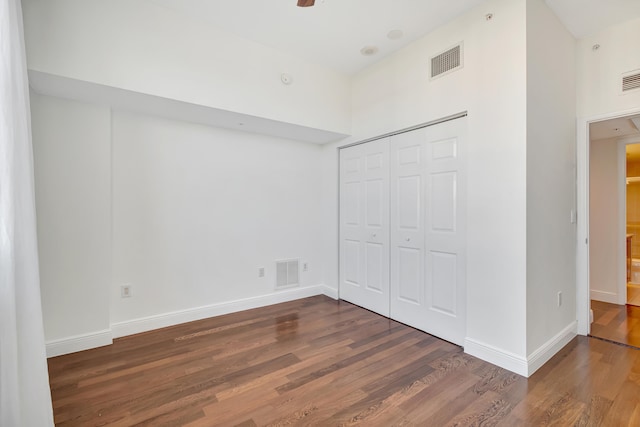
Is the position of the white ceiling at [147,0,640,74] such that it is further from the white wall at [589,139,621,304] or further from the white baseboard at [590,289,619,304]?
the white baseboard at [590,289,619,304]

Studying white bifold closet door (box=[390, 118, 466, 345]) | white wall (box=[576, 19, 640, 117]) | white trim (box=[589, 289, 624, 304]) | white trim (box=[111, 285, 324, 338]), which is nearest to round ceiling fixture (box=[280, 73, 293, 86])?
white bifold closet door (box=[390, 118, 466, 345])

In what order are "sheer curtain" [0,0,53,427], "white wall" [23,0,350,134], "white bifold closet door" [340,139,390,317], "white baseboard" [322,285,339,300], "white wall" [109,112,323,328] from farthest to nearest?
"white baseboard" [322,285,339,300]
"white bifold closet door" [340,139,390,317]
"white wall" [109,112,323,328]
"white wall" [23,0,350,134]
"sheer curtain" [0,0,53,427]

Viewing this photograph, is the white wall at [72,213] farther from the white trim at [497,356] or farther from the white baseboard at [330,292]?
the white trim at [497,356]

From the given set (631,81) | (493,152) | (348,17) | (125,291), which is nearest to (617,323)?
→ (631,81)

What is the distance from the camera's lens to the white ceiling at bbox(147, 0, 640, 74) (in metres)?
2.50

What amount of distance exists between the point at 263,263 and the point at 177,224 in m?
1.18

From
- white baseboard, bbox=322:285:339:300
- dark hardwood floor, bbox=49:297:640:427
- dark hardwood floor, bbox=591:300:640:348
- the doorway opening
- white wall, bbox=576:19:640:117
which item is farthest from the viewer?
white baseboard, bbox=322:285:339:300

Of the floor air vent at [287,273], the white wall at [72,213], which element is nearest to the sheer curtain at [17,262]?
the white wall at [72,213]

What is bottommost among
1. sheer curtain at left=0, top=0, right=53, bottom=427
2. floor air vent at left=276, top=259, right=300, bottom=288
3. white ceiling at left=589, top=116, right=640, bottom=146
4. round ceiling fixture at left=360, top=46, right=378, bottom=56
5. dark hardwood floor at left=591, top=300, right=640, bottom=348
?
dark hardwood floor at left=591, top=300, right=640, bottom=348

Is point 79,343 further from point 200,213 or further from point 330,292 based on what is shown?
point 330,292

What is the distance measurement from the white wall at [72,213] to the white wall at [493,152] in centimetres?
324

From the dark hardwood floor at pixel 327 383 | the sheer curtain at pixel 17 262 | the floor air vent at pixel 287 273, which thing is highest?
the sheer curtain at pixel 17 262

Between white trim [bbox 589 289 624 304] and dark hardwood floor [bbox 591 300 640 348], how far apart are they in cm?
10

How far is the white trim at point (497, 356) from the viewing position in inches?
88.3
